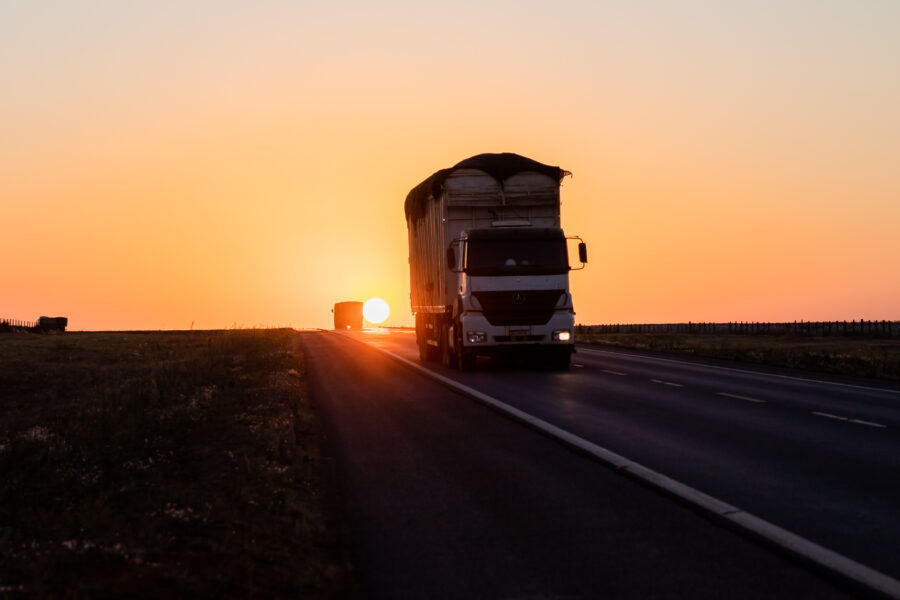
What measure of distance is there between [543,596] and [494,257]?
18418 millimetres

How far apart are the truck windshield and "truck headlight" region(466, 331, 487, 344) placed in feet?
4.63

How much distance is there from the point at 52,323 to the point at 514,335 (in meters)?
82.5

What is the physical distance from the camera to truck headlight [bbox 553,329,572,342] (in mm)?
23938

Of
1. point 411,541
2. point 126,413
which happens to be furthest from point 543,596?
point 126,413

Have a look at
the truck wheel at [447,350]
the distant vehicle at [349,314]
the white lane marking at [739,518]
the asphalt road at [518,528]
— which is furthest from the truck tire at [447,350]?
the distant vehicle at [349,314]

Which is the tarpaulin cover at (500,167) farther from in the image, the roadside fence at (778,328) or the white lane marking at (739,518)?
the roadside fence at (778,328)

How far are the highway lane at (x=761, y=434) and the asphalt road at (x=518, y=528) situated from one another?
0.56 m

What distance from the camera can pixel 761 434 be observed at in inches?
491

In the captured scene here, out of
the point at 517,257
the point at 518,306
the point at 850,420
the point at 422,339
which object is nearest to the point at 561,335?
the point at 518,306

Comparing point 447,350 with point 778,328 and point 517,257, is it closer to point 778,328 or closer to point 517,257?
point 517,257

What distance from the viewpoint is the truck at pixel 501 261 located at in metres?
23.7

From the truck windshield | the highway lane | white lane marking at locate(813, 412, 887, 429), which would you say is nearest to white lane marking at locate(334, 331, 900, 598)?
the highway lane

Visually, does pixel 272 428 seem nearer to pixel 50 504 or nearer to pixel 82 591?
pixel 50 504

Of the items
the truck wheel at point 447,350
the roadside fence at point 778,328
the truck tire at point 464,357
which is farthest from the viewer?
the roadside fence at point 778,328
